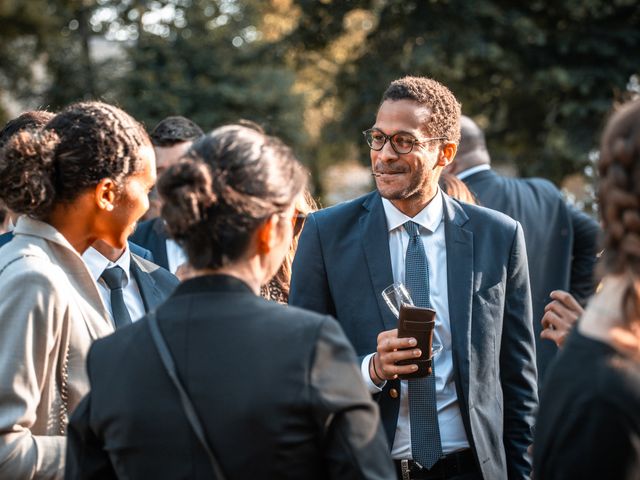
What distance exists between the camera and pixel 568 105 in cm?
1630

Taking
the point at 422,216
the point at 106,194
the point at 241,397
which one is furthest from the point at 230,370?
the point at 422,216

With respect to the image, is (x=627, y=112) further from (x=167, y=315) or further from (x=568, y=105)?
(x=568, y=105)

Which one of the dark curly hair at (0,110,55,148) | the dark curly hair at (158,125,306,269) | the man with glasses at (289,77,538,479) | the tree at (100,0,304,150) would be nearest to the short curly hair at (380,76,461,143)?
the man with glasses at (289,77,538,479)

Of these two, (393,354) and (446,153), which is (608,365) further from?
(446,153)

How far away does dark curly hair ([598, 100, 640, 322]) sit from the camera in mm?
1944

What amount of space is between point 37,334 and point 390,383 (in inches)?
60.5

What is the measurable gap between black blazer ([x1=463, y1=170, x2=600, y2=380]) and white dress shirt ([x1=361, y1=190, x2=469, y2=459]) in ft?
6.48

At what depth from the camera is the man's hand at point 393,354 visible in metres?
3.22

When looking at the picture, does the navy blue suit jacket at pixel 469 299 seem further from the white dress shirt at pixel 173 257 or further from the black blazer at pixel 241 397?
the white dress shirt at pixel 173 257

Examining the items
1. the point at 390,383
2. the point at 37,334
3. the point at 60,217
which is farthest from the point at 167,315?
the point at 390,383

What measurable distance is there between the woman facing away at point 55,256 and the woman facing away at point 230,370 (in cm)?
38

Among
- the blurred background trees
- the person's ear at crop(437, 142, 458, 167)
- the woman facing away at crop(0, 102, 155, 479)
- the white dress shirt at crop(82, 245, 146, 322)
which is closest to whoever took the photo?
the woman facing away at crop(0, 102, 155, 479)

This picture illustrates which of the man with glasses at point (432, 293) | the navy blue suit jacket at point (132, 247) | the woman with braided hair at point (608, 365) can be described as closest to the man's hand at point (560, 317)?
the man with glasses at point (432, 293)

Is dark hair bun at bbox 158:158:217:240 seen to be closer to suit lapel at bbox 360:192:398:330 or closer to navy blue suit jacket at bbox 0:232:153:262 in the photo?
suit lapel at bbox 360:192:398:330
